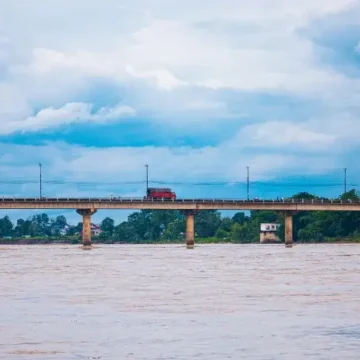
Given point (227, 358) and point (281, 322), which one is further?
point (281, 322)

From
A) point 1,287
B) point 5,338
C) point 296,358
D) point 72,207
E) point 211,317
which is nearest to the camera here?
point 296,358

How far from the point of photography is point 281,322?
1486 inches

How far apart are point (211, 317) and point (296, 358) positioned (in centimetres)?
1141

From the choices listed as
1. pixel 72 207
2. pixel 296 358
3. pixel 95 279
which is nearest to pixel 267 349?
pixel 296 358

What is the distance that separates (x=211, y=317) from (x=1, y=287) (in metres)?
23.6

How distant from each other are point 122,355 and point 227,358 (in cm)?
300

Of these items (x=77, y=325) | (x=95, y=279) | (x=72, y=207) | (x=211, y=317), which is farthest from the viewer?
(x=72, y=207)

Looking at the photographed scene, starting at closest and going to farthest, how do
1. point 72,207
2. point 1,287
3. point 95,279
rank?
point 1,287, point 95,279, point 72,207

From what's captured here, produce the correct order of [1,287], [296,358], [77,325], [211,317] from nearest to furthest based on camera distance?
1. [296,358]
2. [77,325]
3. [211,317]
4. [1,287]

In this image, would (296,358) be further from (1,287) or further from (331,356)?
(1,287)

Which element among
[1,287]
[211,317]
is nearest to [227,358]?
[211,317]

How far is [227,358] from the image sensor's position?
95.9 feet

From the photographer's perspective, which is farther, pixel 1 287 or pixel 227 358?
pixel 1 287

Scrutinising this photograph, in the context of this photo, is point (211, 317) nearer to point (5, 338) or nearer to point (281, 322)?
point (281, 322)
